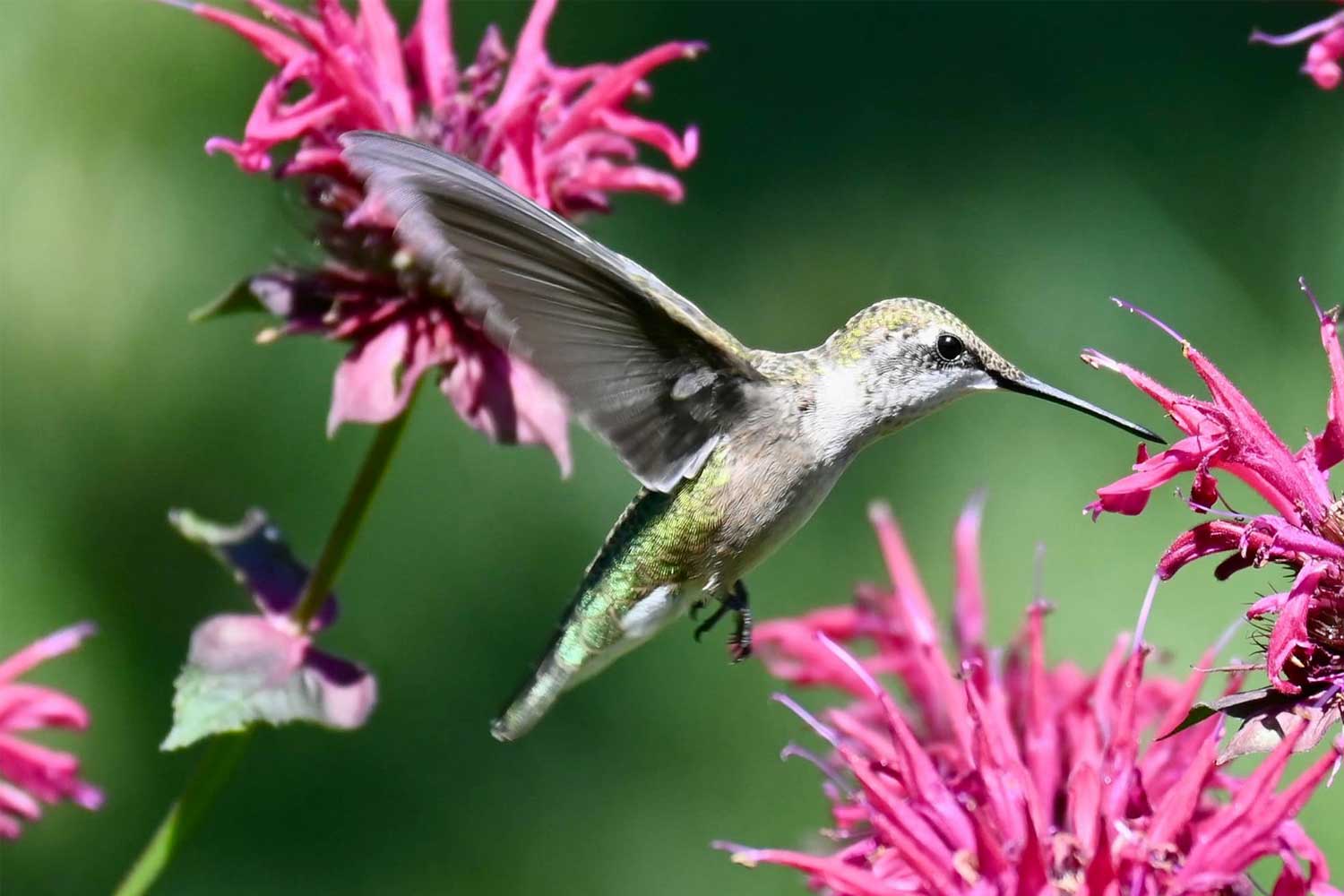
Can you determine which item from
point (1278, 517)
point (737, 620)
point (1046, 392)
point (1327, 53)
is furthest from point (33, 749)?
point (1327, 53)

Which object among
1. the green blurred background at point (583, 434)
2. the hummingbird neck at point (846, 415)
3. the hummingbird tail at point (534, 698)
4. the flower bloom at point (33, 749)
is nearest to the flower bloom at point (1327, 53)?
the hummingbird neck at point (846, 415)

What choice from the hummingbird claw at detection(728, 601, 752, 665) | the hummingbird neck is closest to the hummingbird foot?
the hummingbird claw at detection(728, 601, 752, 665)

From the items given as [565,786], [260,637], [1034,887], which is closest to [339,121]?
[260,637]

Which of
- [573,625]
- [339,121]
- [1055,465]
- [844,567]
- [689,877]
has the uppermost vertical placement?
[339,121]

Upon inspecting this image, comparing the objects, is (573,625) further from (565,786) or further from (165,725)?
(165,725)

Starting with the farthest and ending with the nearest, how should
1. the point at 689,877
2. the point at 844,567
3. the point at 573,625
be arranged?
the point at 844,567
the point at 689,877
the point at 573,625

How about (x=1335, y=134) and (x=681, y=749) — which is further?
(x=1335, y=134)

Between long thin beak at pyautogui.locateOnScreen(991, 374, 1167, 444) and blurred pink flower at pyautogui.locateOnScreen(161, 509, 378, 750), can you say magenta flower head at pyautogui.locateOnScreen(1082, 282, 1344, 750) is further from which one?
blurred pink flower at pyautogui.locateOnScreen(161, 509, 378, 750)
